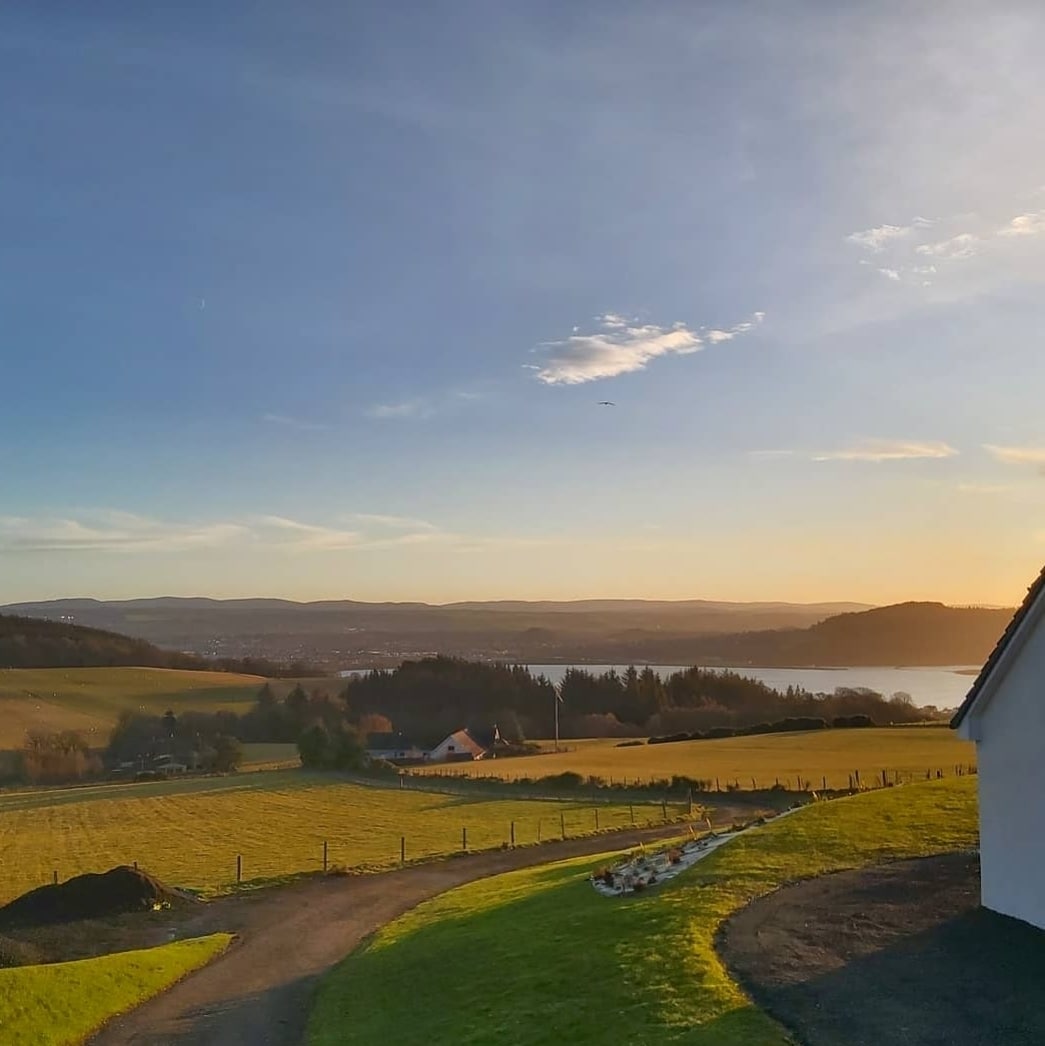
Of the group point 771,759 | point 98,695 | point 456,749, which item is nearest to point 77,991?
point 771,759

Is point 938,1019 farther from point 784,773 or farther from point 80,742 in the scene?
point 80,742

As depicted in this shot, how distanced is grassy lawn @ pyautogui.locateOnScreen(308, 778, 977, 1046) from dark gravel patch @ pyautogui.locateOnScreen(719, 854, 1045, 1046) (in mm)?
571

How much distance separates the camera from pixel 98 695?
12244 centimetres

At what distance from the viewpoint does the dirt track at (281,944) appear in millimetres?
18141

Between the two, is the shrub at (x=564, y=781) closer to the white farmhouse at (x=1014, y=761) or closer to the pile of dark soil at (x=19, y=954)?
the pile of dark soil at (x=19, y=954)

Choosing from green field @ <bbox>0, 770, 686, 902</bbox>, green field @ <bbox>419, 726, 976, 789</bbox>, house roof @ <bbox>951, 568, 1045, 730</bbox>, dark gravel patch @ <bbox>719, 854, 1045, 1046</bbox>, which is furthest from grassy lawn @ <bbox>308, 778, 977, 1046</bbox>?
green field @ <bbox>419, 726, 976, 789</bbox>

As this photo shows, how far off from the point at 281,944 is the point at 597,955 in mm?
11892

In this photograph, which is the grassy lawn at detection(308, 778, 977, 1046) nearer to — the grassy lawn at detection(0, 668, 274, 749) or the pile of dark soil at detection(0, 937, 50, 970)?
the pile of dark soil at detection(0, 937, 50, 970)

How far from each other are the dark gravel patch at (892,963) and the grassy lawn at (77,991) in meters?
11.7

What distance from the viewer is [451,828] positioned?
48812mm

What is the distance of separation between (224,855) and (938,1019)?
35.6m

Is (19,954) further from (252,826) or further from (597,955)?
(252,826)

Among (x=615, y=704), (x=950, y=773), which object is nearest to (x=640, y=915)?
(x=950, y=773)

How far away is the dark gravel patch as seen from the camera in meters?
11.8
